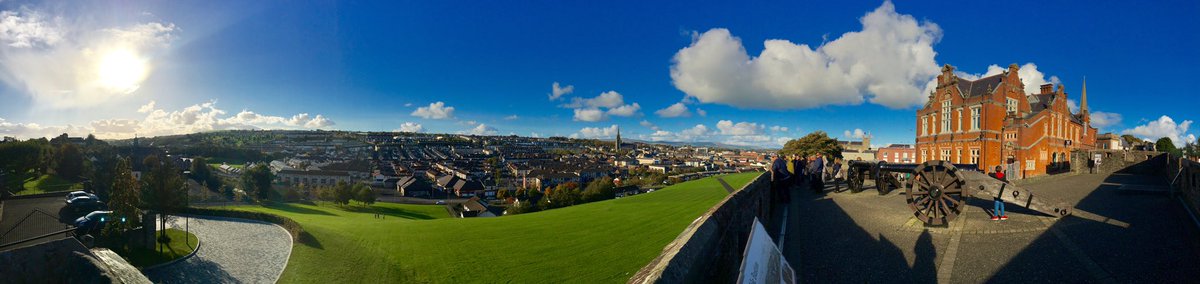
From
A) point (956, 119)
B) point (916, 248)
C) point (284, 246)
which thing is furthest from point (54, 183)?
point (956, 119)

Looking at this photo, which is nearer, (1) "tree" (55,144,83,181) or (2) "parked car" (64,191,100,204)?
(2) "parked car" (64,191,100,204)

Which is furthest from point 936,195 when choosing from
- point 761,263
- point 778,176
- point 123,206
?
point 123,206

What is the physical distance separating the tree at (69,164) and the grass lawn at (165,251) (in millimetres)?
9393

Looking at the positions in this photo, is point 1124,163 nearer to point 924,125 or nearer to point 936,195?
point 924,125

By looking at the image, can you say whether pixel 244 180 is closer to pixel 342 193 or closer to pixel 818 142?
pixel 342 193

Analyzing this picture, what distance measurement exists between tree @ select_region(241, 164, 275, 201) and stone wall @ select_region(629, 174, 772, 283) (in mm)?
26836

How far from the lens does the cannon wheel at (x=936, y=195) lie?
24.5 ft

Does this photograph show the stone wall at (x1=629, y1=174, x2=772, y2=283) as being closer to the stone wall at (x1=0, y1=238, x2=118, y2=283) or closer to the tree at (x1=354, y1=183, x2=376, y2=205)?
the stone wall at (x1=0, y1=238, x2=118, y2=283)

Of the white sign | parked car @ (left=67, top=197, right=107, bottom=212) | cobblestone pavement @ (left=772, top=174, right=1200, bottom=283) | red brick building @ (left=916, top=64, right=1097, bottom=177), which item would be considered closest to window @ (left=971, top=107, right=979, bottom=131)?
red brick building @ (left=916, top=64, right=1097, bottom=177)

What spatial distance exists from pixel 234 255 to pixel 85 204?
361 inches

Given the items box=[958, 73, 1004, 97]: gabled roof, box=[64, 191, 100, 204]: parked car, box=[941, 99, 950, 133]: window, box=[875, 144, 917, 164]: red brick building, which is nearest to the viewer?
box=[64, 191, 100, 204]: parked car

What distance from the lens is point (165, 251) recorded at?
17.6 metres

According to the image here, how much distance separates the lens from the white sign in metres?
1.63

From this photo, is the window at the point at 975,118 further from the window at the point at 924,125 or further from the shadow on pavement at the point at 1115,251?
the shadow on pavement at the point at 1115,251
